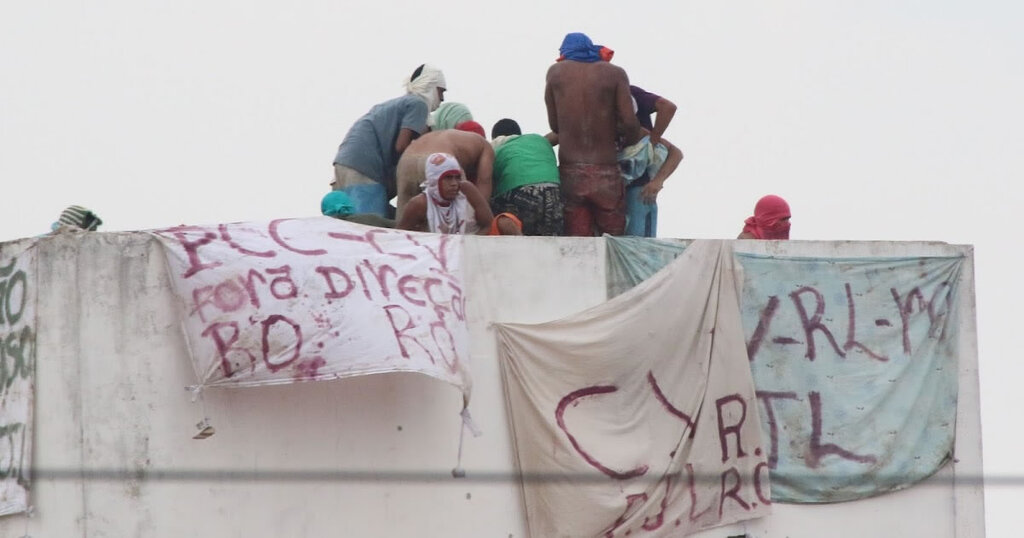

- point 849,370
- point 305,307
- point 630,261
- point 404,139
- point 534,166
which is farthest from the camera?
point 404,139

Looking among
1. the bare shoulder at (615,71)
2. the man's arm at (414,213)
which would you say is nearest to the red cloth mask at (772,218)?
the bare shoulder at (615,71)

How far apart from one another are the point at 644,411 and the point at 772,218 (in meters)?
2.10

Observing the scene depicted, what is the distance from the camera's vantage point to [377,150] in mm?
17688

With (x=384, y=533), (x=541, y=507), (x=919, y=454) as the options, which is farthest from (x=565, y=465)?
(x=919, y=454)

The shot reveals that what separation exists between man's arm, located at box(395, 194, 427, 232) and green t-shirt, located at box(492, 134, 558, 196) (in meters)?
0.81

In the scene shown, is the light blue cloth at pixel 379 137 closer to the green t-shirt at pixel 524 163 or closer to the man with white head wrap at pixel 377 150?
the man with white head wrap at pixel 377 150

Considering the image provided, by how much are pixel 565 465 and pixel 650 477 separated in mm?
607

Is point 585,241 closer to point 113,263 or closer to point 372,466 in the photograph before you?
point 372,466

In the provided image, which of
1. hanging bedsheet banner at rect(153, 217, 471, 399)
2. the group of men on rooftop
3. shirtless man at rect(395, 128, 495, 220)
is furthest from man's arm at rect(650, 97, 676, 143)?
hanging bedsheet banner at rect(153, 217, 471, 399)

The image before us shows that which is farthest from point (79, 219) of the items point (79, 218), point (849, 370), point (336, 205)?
point (849, 370)

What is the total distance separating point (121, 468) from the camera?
15109mm

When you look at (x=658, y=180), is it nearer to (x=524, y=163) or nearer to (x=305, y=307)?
(x=524, y=163)

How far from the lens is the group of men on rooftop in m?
16.4

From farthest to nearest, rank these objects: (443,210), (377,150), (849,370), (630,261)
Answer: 1. (377,150)
2. (849,370)
3. (443,210)
4. (630,261)
